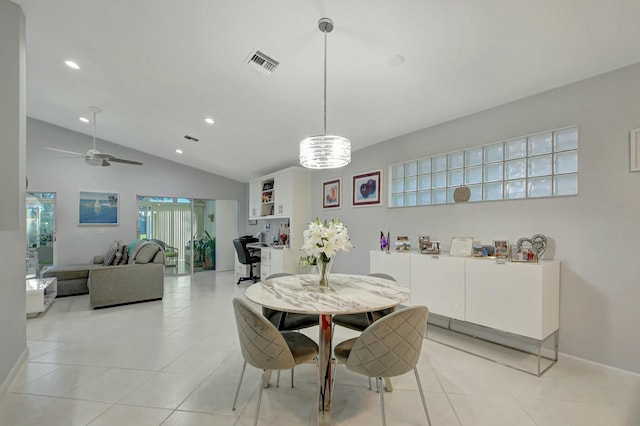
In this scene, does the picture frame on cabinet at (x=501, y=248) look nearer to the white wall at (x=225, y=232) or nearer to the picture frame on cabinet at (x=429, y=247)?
the picture frame on cabinet at (x=429, y=247)

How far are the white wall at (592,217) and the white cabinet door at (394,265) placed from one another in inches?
34.1

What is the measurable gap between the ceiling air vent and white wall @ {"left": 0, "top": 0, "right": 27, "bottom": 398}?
189 cm

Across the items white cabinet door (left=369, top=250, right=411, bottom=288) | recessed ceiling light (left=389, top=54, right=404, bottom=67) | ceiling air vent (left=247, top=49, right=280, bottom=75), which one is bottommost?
white cabinet door (left=369, top=250, right=411, bottom=288)

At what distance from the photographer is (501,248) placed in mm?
2676

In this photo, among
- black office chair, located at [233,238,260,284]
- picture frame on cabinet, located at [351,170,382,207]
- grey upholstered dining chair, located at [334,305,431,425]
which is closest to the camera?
grey upholstered dining chair, located at [334,305,431,425]

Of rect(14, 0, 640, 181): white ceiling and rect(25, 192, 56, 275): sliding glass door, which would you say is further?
rect(25, 192, 56, 275): sliding glass door

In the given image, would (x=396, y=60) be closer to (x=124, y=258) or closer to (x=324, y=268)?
(x=324, y=268)

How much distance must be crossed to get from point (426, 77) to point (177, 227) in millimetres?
6718

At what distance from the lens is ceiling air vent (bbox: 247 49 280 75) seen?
8.40 feet

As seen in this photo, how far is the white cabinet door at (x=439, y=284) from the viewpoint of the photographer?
2818mm

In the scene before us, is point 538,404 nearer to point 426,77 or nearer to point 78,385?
point 426,77

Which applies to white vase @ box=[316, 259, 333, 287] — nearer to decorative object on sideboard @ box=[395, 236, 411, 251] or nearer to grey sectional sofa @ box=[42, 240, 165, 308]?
decorative object on sideboard @ box=[395, 236, 411, 251]

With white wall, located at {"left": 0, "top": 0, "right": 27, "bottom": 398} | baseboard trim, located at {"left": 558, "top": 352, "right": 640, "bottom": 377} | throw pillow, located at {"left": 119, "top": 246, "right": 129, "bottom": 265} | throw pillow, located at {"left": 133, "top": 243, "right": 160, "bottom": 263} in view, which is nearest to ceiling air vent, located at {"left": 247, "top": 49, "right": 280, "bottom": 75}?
white wall, located at {"left": 0, "top": 0, "right": 27, "bottom": 398}

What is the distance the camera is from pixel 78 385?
2189 mm
